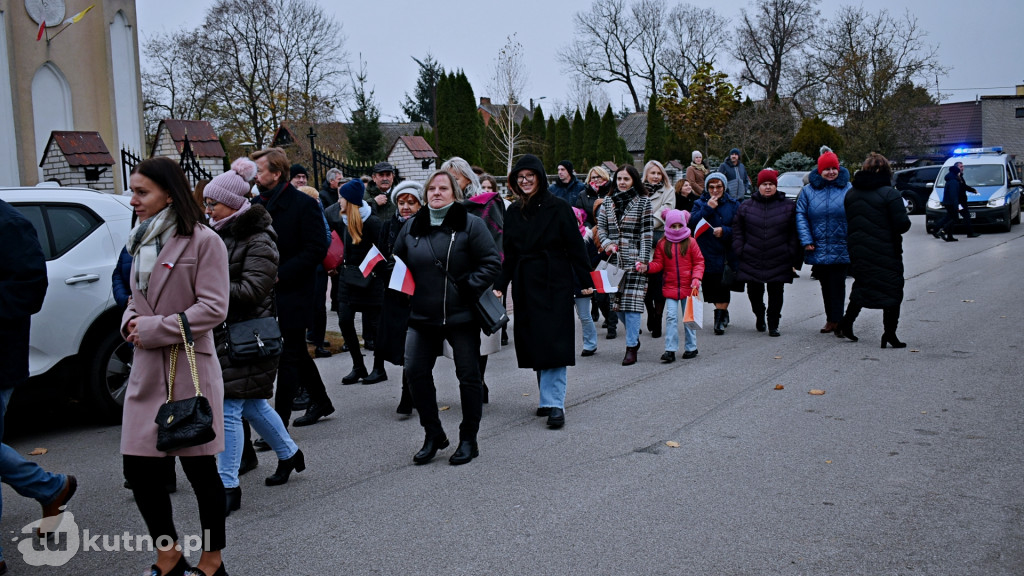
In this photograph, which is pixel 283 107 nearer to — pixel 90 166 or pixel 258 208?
pixel 90 166

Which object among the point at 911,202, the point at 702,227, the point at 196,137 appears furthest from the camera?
the point at 911,202

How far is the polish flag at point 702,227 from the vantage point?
33.6ft

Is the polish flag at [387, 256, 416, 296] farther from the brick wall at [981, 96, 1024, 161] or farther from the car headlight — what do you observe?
the brick wall at [981, 96, 1024, 161]

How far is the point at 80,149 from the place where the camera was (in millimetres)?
13016

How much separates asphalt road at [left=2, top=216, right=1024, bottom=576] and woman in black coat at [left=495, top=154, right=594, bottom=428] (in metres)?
0.50

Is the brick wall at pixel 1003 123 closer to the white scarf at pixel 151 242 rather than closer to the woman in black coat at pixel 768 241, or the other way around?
the woman in black coat at pixel 768 241

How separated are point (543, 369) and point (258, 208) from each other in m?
2.65

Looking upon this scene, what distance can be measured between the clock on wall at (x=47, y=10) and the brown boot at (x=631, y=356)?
1457cm

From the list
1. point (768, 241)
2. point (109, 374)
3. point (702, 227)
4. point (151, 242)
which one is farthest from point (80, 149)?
point (151, 242)

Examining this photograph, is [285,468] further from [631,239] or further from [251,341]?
[631,239]

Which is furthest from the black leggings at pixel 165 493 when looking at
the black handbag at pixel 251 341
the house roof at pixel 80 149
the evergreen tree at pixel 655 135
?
the evergreen tree at pixel 655 135

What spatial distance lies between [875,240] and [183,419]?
747 centimetres

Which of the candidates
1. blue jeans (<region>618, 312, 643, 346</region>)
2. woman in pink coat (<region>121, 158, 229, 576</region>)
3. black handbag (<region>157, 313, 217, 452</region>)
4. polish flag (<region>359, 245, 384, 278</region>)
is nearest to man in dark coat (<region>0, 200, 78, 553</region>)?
woman in pink coat (<region>121, 158, 229, 576</region>)

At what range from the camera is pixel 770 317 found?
1007 centimetres
